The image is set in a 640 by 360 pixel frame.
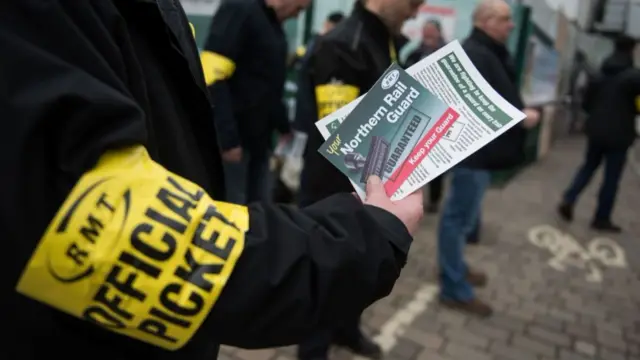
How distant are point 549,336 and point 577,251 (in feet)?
6.49

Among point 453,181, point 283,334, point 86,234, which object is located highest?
point 86,234

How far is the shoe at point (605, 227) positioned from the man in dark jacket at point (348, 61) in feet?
14.0

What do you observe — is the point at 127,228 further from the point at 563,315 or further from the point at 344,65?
the point at 563,315

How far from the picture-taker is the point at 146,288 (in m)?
0.80

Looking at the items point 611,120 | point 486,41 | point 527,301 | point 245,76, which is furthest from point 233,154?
point 611,120

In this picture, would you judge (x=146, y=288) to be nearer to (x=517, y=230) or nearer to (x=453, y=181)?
(x=453, y=181)

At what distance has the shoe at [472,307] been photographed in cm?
374

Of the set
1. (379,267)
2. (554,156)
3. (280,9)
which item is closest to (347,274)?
(379,267)

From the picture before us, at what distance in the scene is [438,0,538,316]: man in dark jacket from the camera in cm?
360

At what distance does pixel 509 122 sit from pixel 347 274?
488mm

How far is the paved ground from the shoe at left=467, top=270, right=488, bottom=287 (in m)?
0.07

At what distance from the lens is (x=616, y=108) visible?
5.87 metres

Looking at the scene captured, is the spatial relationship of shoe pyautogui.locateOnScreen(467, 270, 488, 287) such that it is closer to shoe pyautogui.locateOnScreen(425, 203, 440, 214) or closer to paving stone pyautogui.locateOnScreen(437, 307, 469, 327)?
paving stone pyautogui.locateOnScreen(437, 307, 469, 327)

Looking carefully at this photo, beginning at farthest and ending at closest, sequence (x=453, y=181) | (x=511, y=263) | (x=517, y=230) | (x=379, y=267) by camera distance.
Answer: (x=517, y=230), (x=511, y=263), (x=453, y=181), (x=379, y=267)
